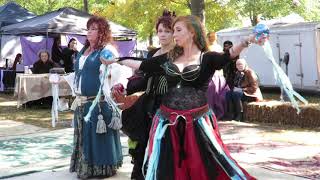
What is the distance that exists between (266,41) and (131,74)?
1.95 meters

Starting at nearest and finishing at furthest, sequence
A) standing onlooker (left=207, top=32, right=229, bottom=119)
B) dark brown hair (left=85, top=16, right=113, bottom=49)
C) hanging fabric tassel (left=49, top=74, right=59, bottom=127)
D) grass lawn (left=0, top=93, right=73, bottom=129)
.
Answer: dark brown hair (left=85, top=16, right=113, bottom=49) → hanging fabric tassel (left=49, top=74, right=59, bottom=127) → standing onlooker (left=207, top=32, right=229, bottom=119) → grass lawn (left=0, top=93, right=73, bottom=129)

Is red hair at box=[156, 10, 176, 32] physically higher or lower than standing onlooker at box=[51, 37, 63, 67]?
higher

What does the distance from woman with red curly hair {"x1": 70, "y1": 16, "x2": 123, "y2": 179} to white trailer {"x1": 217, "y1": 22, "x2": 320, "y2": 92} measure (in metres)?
8.67

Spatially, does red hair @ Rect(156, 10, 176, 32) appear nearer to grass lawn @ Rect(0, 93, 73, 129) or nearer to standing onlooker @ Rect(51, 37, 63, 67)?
grass lawn @ Rect(0, 93, 73, 129)

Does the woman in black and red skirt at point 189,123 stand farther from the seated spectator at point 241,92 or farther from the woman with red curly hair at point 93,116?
the seated spectator at point 241,92

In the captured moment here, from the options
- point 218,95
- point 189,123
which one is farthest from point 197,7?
point 189,123

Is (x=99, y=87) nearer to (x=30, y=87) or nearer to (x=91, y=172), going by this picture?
(x=91, y=172)

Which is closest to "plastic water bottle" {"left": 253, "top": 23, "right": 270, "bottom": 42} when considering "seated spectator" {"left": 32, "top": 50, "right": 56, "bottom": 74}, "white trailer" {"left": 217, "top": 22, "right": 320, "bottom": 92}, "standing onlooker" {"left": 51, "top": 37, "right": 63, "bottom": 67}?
"seated spectator" {"left": 32, "top": 50, "right": 56, "bottom": 74}

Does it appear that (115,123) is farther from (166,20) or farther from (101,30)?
(166,20)

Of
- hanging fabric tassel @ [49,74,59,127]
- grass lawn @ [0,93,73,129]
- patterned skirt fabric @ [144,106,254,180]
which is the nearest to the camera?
patterned skirt fabric @ [144,106,254,180]

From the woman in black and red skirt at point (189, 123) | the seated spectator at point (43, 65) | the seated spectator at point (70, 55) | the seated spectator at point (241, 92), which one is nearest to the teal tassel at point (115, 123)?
the woman in black and red skirt at point (189, 123)

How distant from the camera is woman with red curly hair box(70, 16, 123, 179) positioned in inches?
199

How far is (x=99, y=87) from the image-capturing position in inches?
200

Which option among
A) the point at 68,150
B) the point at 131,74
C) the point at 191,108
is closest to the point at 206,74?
the point at 191,108
